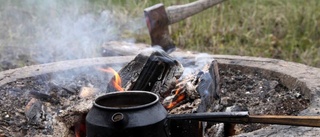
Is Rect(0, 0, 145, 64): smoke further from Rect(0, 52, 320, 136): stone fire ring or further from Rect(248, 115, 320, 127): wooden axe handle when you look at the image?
Rect(248, 115, 320, 127): wooden axe handle

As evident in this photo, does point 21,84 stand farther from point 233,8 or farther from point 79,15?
point 233,8

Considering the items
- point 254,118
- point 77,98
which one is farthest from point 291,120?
point 77,98

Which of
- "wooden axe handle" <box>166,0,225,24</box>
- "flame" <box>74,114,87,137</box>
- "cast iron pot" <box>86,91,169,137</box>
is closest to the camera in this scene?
"cast iron pot" <box>86,91,169,137</box>

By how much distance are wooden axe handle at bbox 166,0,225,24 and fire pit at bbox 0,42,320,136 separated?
1.03 ft

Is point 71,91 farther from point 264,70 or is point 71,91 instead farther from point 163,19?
point 264,70

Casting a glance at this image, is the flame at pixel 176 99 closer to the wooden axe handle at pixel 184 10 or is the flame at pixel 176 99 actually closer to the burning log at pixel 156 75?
the burning log at pixel 156 75

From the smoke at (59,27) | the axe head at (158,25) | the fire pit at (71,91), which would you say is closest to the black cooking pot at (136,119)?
the fire pit at (71,91)

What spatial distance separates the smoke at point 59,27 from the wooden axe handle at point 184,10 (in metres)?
1.58

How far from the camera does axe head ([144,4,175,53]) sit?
3.78 m

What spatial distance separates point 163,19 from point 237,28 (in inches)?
104

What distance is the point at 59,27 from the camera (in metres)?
6.10

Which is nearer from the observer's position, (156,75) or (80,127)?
(80,127)

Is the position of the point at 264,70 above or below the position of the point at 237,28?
above

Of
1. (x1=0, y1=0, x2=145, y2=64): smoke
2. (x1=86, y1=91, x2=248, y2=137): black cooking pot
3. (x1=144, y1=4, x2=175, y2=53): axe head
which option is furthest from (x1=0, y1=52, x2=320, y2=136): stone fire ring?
(x1=0, y1=0, x2=145, y2=64): smoke
